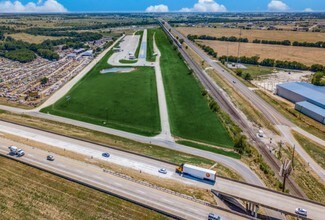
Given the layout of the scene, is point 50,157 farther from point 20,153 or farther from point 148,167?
point 148,167

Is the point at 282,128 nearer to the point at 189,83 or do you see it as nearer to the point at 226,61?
the point at 189,83

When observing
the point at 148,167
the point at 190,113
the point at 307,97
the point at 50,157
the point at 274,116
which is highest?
the point at 307,97

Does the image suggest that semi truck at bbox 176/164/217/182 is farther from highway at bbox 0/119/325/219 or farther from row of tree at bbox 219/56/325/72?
row of tree at bbox 219/56/325/72

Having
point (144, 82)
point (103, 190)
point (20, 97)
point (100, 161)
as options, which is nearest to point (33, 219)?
point (103, 190)

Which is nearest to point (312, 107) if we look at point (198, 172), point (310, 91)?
point (310, 91)

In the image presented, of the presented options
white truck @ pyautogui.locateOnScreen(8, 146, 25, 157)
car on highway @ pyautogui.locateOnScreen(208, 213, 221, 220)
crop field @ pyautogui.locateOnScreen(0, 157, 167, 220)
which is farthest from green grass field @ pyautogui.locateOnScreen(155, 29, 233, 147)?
white truck @ pyautogui.locateOnScreen(8, 146, 25, 157)

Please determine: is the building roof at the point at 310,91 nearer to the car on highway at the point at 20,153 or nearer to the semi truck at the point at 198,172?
the semi truck at the point at 198,172
